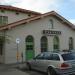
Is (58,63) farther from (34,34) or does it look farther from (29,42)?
(34,34)

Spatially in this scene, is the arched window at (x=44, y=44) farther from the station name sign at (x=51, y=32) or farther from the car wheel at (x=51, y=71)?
the car wheel at (x=51, y=71)

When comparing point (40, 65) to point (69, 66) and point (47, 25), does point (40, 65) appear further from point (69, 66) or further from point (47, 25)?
point (47, 25)

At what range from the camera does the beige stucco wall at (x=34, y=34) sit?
28344 mm

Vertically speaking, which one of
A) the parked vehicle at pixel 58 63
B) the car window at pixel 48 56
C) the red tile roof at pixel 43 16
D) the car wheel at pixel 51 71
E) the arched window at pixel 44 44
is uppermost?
the red tile roof at pixel 43 16

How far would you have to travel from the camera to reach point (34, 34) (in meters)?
30.3

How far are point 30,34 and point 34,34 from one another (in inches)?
20.9

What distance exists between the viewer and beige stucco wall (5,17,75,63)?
28344mm

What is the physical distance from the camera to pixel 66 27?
33.7m

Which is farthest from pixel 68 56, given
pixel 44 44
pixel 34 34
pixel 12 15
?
pixel 12 15

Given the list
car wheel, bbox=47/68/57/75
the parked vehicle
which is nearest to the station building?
the parked vehicle

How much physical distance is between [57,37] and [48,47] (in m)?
1.91

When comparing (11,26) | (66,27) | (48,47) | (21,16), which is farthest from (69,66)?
(21,16)

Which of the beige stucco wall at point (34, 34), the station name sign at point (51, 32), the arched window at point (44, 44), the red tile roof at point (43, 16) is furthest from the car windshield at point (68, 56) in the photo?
the arched window at point (44, 44)

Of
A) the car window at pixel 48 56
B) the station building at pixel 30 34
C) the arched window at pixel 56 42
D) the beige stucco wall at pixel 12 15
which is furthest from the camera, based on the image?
the beige stucco wall at pixel 12 15
